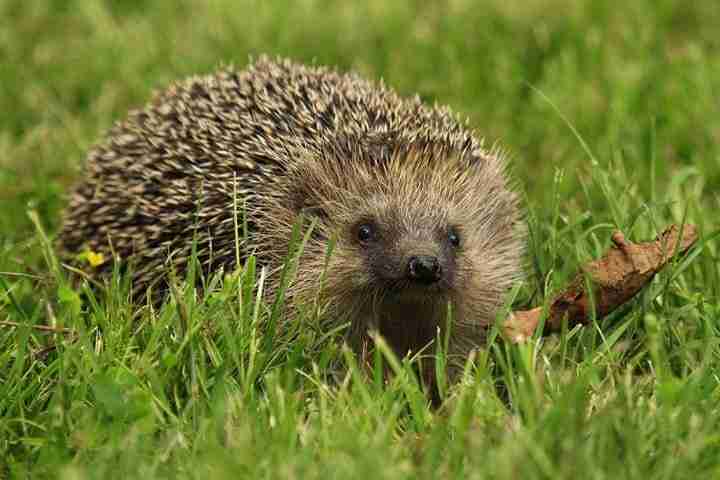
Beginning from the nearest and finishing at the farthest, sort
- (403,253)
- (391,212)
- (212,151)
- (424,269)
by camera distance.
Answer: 1. (424,269)
2. (403,253)
3. (391,212)
4. (212,151)

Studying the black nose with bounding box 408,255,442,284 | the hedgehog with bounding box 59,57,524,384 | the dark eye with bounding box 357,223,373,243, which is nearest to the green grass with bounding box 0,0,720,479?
the hedgehog with bounding box 59,57,524,384

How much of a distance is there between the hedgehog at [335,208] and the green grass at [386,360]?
0.28m

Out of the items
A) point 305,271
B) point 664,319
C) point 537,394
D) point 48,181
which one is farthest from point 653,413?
point 48,181

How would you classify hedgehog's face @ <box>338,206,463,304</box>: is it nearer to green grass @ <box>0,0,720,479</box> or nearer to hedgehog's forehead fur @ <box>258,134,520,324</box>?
hedgehog's forehead fur @ <box>258,134,520,324</box>

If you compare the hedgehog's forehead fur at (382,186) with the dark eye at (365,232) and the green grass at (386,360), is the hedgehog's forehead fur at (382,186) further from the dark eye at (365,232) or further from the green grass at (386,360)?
the green grass at (386,360)

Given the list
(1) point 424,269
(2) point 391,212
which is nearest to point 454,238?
(2) point 391,212

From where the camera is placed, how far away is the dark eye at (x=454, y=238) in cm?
510

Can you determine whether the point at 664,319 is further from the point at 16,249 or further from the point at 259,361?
the point at 16,249

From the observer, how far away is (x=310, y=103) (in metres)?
5.52

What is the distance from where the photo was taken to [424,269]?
4633 mm

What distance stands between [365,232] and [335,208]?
Result: 7.6 inches

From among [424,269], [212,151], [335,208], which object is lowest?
[424,269]

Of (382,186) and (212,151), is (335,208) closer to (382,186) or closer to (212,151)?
(382,186)

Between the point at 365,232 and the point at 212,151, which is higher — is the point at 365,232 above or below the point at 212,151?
below
